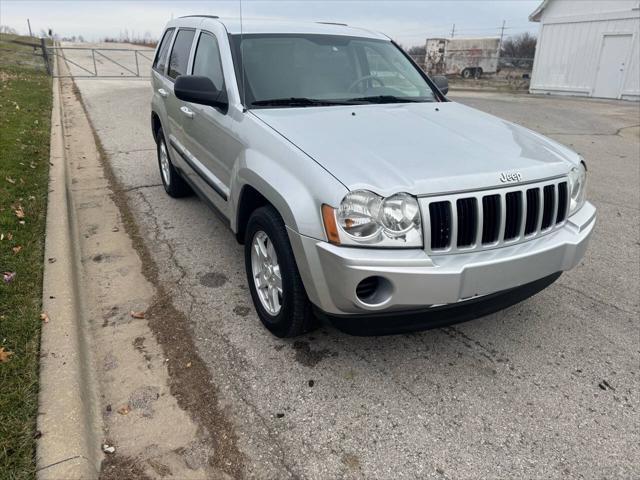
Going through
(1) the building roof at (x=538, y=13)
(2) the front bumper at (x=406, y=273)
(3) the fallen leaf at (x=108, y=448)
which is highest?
(1) the building roof at (x=538, y=13)

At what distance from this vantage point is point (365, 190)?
231 cm

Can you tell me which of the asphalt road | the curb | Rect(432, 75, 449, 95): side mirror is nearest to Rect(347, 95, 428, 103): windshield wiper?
Rect(432, 75, 449, 95): side mirror

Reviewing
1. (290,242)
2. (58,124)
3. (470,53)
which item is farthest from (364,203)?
(470,53)

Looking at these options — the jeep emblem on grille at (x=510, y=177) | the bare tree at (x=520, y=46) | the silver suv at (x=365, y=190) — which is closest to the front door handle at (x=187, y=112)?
the silver suv at (x=365, y=190)

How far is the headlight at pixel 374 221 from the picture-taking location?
231cm

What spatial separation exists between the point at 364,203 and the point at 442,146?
0.74 metres

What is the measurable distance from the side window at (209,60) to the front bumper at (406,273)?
5.64 ft

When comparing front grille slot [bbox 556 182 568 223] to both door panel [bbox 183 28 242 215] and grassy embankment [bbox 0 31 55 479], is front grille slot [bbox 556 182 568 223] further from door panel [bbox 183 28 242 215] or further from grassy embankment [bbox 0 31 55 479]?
A: grassy embankment [bbox 0 31 55 479]

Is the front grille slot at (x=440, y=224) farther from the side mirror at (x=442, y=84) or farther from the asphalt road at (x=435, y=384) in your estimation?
the side mirror at (x=442, y=84)

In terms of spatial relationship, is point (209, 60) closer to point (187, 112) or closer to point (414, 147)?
point (187, 112)

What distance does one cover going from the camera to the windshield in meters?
3.40

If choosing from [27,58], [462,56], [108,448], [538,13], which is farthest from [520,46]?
[108,448]

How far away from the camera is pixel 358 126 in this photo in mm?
2994

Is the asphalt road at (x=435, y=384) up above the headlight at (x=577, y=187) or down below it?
below
